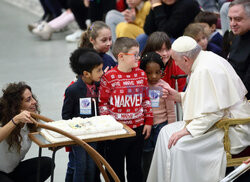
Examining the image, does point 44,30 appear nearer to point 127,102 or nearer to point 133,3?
point 133,3

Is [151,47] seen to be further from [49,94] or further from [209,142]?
[49,94]

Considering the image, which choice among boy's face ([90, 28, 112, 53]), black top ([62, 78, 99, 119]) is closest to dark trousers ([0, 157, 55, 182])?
black top ([62, 78, 99, 119])

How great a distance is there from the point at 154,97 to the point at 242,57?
0.83 m

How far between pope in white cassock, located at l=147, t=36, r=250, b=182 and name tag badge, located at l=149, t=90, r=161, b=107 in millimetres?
401

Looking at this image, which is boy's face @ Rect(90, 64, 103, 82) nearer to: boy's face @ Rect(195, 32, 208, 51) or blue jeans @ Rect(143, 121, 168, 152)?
blue jeans @ Rect(143, 121, 168, 152)

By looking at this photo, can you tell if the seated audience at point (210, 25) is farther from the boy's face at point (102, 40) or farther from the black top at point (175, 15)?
the boy's face at point (102, 40)

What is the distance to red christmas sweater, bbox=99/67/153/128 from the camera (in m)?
3.98

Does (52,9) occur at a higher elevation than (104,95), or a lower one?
higher

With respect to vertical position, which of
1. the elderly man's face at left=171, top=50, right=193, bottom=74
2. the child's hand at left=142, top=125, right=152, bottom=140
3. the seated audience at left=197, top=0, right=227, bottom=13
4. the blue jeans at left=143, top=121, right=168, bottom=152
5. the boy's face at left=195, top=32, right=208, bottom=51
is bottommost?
the blue jeans at left=143, top=121, right=168, bottom=152

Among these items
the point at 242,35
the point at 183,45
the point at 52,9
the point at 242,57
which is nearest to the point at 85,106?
the point at 183,45

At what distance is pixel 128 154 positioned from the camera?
4199 millimetres

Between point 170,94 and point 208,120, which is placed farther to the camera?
point 170,94

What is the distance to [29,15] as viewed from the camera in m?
11.9

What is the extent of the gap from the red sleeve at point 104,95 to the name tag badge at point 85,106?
0.32 feet
